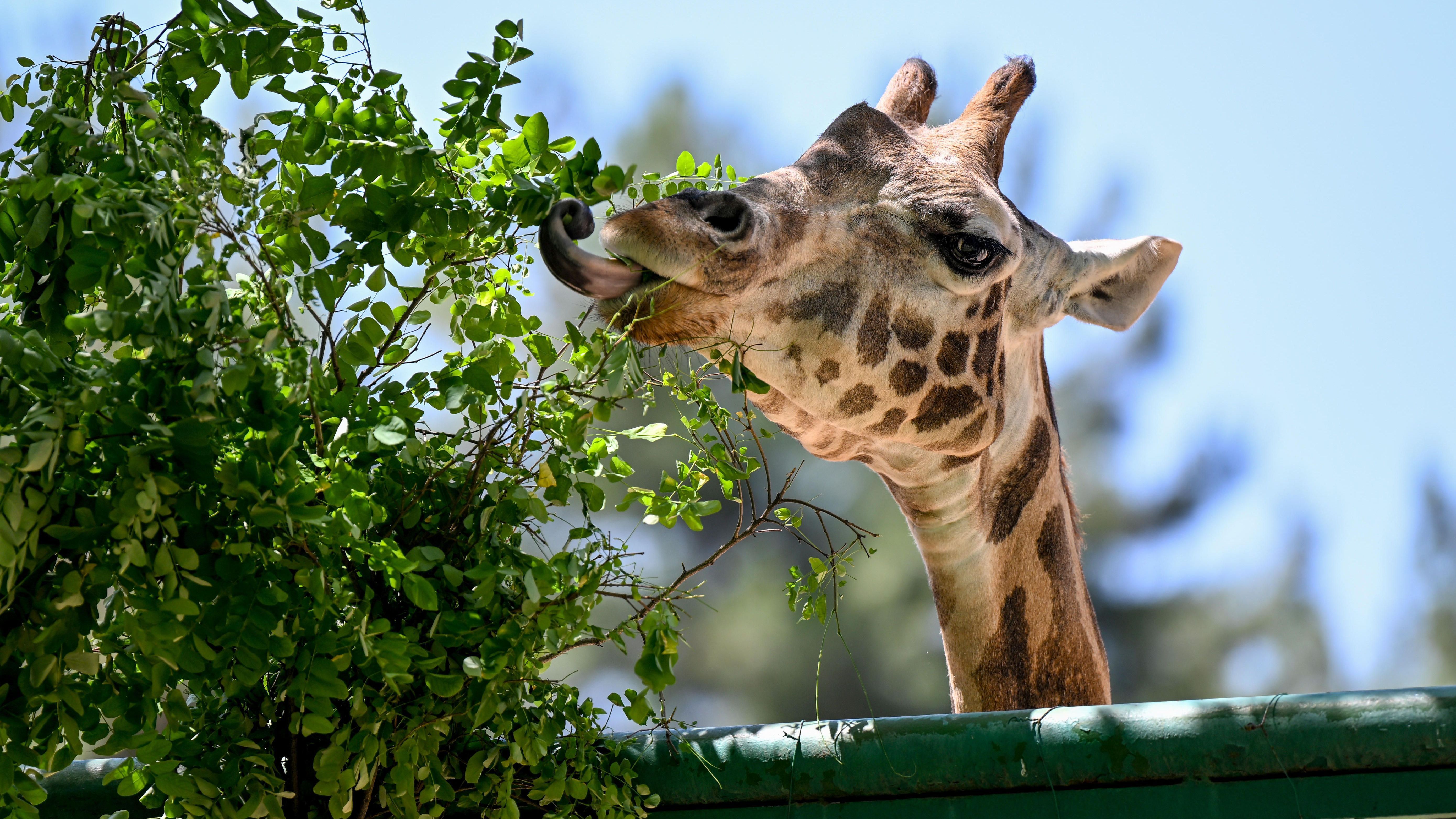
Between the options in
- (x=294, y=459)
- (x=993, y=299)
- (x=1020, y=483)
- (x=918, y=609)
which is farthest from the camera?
(x=918, y=609)

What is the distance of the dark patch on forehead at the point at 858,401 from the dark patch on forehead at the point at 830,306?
0.30ft

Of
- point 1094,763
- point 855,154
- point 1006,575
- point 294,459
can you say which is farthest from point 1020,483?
point 294,459

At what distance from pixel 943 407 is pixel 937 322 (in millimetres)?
133

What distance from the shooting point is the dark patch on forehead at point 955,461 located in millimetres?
1871

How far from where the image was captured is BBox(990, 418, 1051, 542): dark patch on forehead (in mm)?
1950

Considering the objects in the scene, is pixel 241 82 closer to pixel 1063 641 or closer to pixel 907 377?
pixel 907 377

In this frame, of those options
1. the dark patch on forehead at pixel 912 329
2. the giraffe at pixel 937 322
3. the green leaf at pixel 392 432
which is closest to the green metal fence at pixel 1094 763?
the green leaf at pixel 392 432

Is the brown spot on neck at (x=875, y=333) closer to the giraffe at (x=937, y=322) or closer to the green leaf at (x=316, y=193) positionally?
the giraffe at (x=937, y=322)

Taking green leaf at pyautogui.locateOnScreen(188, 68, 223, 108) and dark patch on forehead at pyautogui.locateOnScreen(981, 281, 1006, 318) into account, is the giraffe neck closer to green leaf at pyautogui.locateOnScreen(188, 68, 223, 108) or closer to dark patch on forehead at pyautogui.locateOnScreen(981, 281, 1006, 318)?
dark patch on forehead at pyautogui.locateOnScreen(981, 281, 1006, 318)

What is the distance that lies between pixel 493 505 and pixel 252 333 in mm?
245

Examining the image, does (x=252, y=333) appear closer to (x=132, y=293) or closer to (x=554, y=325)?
(x=132, y=293)

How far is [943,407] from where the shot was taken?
5.87 feet

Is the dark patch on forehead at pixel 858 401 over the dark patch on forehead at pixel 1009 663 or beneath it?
→ over

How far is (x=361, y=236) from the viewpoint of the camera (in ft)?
3.32
